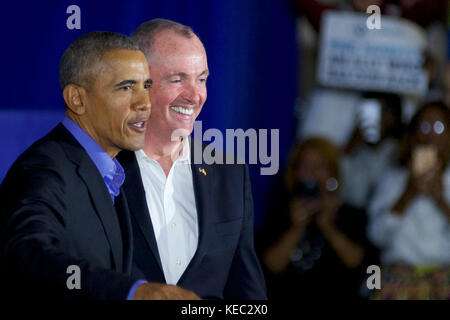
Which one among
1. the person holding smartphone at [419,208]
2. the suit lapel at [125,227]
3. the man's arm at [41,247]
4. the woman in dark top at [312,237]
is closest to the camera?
the man's arm at [41,247]

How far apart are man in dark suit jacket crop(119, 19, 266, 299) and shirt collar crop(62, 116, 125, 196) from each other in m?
0.03

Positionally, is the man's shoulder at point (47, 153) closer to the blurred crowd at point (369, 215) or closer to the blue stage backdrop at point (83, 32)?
the blue stage backdrop at point (83, 32)

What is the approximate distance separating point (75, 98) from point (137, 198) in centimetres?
17

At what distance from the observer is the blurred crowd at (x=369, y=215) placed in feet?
7.01

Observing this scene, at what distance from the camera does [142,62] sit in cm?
88

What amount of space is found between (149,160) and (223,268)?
0.20m

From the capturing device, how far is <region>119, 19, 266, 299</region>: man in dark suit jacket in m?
0.94

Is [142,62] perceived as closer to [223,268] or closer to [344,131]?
[223,268]

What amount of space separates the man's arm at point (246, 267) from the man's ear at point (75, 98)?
1.00 ft

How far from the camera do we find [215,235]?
3.24 ft

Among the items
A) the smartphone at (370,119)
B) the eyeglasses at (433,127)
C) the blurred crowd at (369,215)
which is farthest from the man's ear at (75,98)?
the smartphone at (370,119)

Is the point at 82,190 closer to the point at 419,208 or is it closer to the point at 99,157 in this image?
the point at 99,157

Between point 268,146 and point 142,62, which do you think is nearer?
point 142,62
